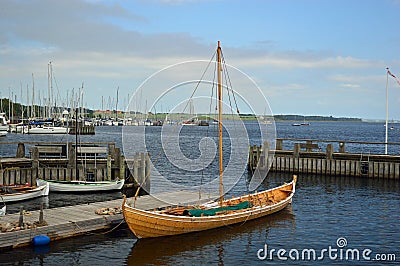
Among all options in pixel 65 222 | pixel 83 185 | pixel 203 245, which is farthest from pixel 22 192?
pixel 203 245

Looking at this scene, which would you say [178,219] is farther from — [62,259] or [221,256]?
[62,259]

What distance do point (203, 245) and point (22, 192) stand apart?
15.8m

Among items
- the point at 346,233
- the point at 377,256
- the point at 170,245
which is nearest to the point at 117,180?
the point at 170,245

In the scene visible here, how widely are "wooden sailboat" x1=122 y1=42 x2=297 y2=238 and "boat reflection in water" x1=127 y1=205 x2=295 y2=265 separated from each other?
395 millimetres

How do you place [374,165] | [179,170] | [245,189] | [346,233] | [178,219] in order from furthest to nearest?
1. [179,170]
2. [374,165]
3. [245,189]
4. [346,233]
5. [178,219]

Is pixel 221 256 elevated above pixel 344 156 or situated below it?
below

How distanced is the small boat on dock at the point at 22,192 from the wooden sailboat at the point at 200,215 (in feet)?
33.5

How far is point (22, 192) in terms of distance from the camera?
3322 cm

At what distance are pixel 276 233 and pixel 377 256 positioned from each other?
598 centimetres

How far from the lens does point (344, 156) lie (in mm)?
50250

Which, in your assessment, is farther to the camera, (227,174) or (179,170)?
(179,170)

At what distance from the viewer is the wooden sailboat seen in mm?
23672

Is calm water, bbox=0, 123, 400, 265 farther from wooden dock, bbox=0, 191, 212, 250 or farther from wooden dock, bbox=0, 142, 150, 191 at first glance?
wooden dock, bbox=0, 142, 150, 191

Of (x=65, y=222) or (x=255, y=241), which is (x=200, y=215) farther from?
(x=65, y=222)
